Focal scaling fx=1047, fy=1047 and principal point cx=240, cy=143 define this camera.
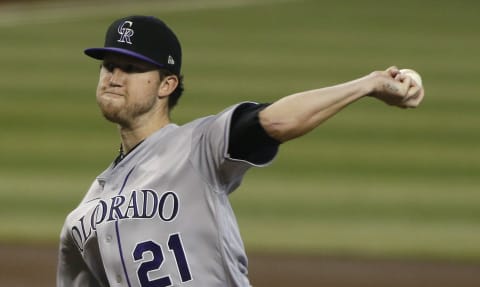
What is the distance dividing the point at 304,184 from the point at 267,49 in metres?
4.61

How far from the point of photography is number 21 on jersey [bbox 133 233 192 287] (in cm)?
305

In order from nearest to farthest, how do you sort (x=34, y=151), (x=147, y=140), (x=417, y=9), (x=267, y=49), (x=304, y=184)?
1. (x=147, y=140)
2. (x=304, y=184)
3. (x=34, y=151)
4. (x=267, y=49)
5. (x=417, y=9)

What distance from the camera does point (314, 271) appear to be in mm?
7465

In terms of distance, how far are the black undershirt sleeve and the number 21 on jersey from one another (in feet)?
1.12

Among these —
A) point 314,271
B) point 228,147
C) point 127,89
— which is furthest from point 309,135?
point 228,147

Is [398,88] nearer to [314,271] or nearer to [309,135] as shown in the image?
[314,271]

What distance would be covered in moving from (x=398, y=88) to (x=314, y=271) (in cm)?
476

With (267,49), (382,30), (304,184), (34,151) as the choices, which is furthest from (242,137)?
(382,30)

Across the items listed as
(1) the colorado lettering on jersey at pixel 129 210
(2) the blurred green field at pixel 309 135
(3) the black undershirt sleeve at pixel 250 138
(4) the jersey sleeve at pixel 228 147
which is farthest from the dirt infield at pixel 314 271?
(3) the black undershirt sleeve at pixel 250 138

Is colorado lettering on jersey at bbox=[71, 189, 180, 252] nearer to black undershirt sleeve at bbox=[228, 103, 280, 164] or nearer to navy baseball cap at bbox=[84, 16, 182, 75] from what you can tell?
black undershirt sleeve at bbox=[228, 103, 280, 164]

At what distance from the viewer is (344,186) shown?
9273 millimetres

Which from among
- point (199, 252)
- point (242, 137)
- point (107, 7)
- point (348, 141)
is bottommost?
point (199, 252)

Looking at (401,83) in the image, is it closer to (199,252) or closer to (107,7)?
(199,252)

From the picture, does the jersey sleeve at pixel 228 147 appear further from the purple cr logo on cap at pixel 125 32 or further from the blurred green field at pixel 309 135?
the blurred green field at pixel 309 135
